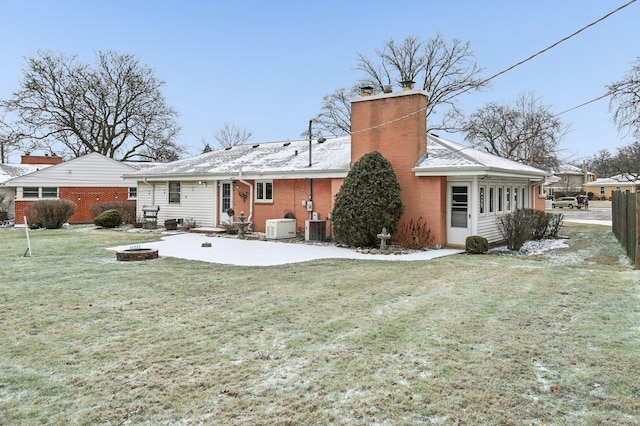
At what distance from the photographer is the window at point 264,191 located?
18094mm

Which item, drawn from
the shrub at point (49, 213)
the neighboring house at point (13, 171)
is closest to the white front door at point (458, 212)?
the shrub at point (49, 213)

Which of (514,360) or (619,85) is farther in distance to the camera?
(619,85)

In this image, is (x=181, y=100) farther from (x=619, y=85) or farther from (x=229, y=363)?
(x=229, y=363)

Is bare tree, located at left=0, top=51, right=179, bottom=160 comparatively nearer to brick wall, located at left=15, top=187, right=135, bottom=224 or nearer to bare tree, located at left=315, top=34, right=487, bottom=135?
brick wall, located at left=15, top=187, right=135, bottom=224

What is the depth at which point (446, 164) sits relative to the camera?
1338 cm

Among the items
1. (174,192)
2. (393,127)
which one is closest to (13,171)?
(174,192)

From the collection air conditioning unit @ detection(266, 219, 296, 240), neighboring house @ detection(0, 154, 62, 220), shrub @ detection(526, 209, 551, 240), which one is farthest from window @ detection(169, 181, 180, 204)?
shrub @ detection(526, 209, 551, 240)

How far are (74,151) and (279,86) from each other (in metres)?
19.4

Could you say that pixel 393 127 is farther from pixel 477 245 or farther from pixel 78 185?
pixel 78 185

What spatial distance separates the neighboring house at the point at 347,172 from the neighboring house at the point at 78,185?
5888mm

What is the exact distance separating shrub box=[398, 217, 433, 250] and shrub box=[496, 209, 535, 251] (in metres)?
2.36

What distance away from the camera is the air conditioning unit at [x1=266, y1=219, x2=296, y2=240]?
637 inches

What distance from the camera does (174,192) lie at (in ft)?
68.4

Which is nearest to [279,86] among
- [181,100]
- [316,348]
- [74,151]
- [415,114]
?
[181,100]
